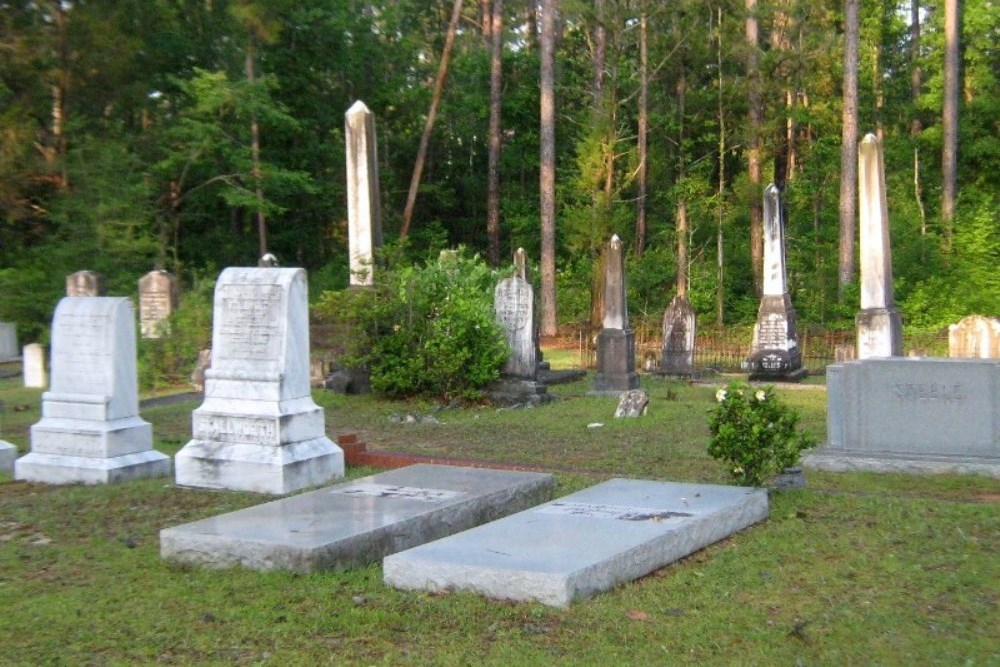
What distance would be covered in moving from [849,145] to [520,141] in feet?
46.5

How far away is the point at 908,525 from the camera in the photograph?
7.42 metres

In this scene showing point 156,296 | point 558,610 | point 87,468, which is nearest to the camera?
point 558,610

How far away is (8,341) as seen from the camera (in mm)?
25312

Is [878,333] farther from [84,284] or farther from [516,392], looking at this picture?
[84,284]

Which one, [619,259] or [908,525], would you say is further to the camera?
[619,259]

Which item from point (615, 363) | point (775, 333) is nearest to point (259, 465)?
point (615, 363)

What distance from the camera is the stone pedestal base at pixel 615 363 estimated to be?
1762 cm

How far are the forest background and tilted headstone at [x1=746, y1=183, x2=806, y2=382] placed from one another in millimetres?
10165

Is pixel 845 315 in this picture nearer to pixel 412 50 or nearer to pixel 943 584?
pixel 412 50

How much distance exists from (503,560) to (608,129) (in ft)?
98.8

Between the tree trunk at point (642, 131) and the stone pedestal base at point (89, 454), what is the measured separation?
27.4 m

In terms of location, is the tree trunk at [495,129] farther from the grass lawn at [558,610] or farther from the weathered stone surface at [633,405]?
the grass lawn at [558,610]

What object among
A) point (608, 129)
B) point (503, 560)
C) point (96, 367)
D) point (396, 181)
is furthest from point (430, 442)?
point (396, 181)

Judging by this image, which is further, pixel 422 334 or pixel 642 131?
pixel 642 131
